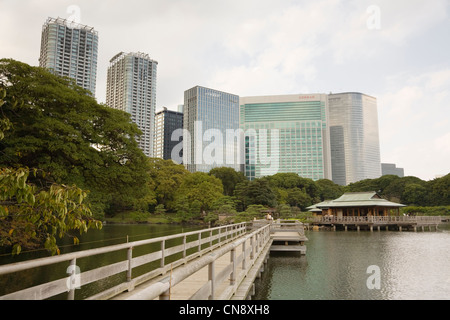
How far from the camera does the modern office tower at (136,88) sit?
154 meters

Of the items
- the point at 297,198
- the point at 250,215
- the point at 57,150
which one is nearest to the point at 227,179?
the point at 297,198

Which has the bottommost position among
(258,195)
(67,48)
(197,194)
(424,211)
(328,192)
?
(424,211)

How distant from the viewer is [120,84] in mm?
156500

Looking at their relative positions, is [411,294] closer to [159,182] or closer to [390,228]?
[390,228]

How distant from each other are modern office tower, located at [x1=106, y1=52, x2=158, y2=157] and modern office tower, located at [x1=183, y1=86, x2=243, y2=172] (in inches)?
828

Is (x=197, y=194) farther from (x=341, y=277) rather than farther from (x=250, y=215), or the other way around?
(x=341, y=277)

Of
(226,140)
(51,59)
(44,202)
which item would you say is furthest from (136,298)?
(226,140)

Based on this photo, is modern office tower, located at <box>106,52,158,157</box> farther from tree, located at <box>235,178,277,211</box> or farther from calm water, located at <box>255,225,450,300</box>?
calm water, located at <box>255,225,450,300</box>

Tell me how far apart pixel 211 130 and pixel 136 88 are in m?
43.0

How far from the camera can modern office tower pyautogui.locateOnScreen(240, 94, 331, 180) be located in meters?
148

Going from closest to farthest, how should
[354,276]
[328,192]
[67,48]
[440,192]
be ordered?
[354,276] → [440,192] → [328,192] → [67,48]

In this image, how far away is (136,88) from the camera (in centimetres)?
15588

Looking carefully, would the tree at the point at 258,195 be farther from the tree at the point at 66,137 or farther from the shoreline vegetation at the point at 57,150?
the tree at the point at 66,137

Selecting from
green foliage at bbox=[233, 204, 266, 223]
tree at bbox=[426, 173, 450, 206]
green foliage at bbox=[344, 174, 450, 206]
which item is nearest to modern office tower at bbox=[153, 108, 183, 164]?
green foliage at bbox=[344, 174, 450, 206]
